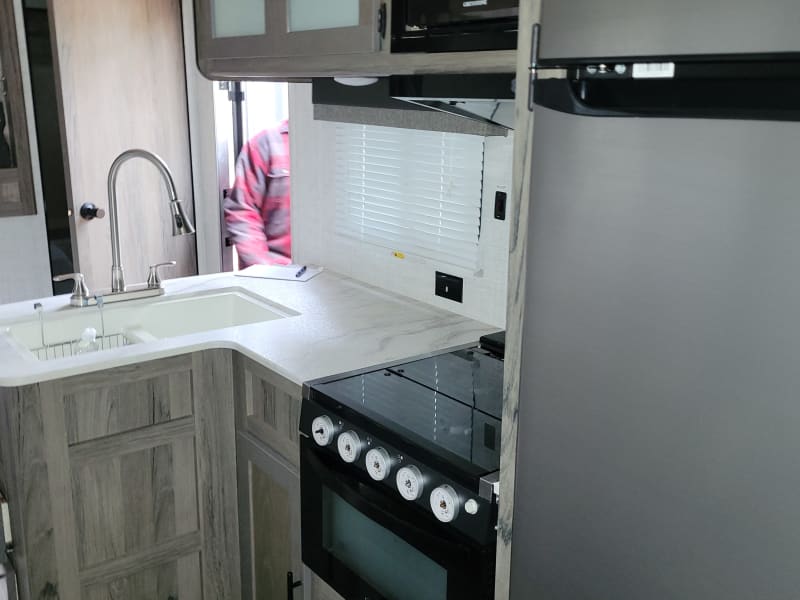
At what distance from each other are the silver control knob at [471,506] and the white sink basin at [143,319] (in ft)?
3.58

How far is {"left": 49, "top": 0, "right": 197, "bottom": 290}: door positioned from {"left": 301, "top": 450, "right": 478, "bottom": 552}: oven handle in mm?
1919

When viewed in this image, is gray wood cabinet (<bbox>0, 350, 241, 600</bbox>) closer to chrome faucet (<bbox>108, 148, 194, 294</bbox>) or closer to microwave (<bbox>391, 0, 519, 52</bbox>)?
Result: chrome faucet (<bbox>108, 148, 194, 294</bbox>)

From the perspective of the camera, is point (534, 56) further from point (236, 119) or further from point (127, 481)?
point (236, 119)

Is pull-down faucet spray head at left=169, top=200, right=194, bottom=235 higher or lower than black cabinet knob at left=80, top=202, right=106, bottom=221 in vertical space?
higher

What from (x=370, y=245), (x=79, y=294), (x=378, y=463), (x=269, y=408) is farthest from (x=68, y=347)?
(x=378, y=463)

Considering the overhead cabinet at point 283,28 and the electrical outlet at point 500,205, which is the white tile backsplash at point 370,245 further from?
the overhead cabinet at point 283,28

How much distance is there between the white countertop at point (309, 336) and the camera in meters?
1.81

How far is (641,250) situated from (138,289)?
73.4 inches

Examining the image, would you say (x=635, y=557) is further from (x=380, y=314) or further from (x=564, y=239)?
(x=380, y=314)

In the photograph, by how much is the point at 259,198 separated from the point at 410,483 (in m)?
2.47

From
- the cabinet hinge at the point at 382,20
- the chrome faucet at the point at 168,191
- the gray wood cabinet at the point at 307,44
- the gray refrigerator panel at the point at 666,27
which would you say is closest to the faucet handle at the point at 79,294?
the chrome faucet at the point at 168,191

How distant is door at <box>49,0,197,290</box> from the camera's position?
9.99ft

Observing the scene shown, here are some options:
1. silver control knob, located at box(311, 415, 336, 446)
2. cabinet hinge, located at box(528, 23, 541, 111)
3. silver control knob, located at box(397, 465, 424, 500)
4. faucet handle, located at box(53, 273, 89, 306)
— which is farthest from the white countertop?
cabinet hinge, located at box(528, 23, 541, 111)

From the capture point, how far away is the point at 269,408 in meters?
1.93
